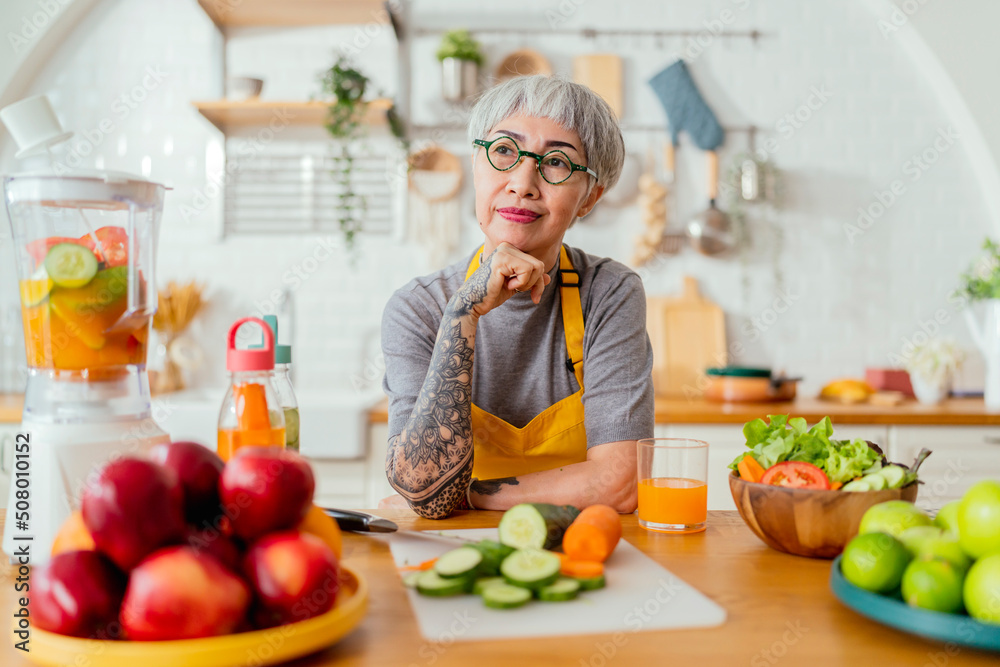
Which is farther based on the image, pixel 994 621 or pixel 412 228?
pixel 412 228

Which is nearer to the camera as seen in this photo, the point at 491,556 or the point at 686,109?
the point at 491,556

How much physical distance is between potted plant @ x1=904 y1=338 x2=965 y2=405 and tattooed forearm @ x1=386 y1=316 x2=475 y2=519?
2260 mm

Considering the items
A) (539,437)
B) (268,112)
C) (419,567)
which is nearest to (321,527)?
(419,567)

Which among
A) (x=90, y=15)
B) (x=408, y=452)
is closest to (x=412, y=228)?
(x=90, y=15)

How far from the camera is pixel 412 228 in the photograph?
339 cm

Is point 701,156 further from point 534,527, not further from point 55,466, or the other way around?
point 55,466

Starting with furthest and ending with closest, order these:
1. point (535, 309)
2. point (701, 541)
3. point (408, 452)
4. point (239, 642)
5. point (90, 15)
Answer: point (90, 15) < point (535, 309) < point (408, 452) < point (701, 541) < point (239, 642)

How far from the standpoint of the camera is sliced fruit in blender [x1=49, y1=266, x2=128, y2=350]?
92cm

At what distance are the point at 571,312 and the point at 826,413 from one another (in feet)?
4.65

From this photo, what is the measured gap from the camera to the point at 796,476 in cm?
102

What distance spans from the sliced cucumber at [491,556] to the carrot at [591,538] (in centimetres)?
9

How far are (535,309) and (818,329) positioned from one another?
2082 millimetres

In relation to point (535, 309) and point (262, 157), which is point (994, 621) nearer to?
point (535, 309)

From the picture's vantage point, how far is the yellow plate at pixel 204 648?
60cm
